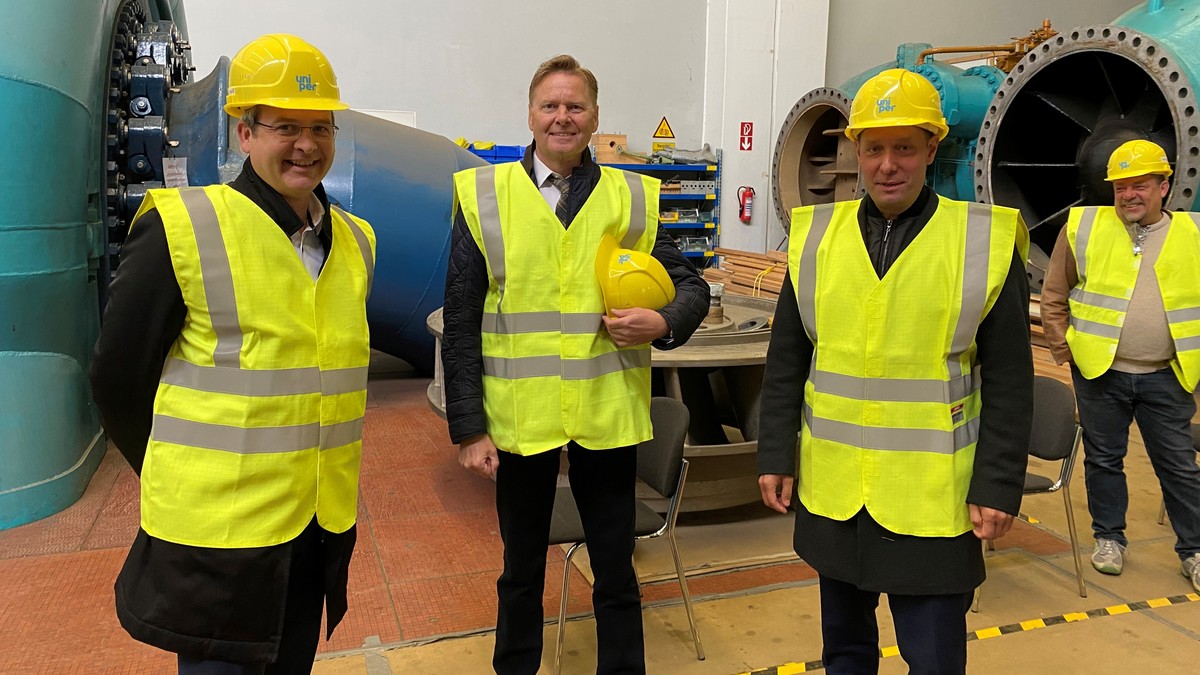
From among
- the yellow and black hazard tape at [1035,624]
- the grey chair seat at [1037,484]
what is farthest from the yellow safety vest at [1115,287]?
the yellow and black hazard tape at [1035,624]

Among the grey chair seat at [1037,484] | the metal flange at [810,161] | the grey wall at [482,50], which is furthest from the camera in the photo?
the metal flange at [810,161]

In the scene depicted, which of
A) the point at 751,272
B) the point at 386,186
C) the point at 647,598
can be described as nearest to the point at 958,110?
the point at 751,272

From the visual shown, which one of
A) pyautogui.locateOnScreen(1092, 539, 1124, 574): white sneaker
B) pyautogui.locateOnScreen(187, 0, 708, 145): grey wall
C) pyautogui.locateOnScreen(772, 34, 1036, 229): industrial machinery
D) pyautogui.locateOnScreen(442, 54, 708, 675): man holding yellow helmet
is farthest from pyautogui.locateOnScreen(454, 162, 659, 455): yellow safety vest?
pyautogui.locateOnScreen(187, 0, 708, 145): grey wall

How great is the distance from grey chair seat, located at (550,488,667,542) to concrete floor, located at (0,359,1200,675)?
1.28 feet

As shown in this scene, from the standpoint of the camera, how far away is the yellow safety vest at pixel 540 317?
5.60 feet

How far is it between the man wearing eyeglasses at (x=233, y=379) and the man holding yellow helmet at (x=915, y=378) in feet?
2.87

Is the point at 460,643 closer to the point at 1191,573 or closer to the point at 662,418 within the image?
the point at 662,418

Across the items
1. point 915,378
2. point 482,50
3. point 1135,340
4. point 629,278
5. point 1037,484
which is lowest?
point 1037,484

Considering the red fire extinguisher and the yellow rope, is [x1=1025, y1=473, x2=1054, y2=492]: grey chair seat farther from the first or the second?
the red fire extinguisher

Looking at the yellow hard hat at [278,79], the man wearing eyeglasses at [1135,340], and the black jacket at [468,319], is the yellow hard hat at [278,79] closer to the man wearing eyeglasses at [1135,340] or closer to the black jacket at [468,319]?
the black jacket at [468,319]

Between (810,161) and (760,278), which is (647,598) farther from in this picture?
(810,161)

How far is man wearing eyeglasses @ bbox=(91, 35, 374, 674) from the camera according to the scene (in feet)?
3.90

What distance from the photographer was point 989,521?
1413 mm

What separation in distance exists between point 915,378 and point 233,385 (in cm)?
111
